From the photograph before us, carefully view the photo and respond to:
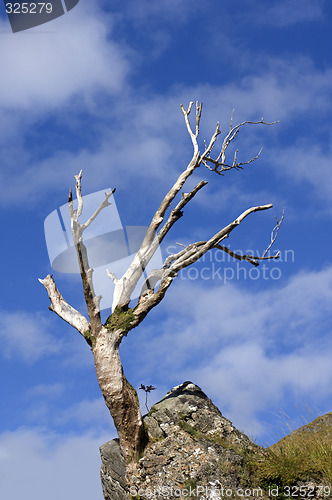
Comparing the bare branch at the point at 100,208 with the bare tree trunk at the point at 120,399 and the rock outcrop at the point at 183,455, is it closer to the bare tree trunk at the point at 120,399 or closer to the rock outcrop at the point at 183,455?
the bare tree trunk at the point at 120,399

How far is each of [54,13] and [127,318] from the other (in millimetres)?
7900

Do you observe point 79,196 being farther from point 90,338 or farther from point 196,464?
point 196,464

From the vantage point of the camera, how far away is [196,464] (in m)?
9.74

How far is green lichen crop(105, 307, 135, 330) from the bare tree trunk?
0.42 meters

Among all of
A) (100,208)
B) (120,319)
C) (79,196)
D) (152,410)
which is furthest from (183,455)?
(79,196)

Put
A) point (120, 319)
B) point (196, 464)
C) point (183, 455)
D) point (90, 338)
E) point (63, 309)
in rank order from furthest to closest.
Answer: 1. point (63, 309)
2. point (120, 319)
3. point (90, 338)
4. point (183, 455)
5. point (196, 464)

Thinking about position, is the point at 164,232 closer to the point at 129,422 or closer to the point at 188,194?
the point at 188,194

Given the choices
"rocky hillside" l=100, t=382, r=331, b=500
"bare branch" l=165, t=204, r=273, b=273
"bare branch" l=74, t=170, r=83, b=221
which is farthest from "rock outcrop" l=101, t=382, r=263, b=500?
"bare branch" l=74, t=170, r=83, b=221

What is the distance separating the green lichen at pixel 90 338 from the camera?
11.4m

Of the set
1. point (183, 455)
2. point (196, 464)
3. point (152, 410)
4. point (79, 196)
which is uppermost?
point (79, 196)

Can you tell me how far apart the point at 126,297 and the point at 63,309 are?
1813 millimetres

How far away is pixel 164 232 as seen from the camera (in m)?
12.4

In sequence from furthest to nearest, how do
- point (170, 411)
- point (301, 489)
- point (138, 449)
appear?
point (170, 411) → point (138, 449) → point (301, 489)

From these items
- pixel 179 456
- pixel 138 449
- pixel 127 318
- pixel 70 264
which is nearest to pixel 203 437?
pixel 179 456
